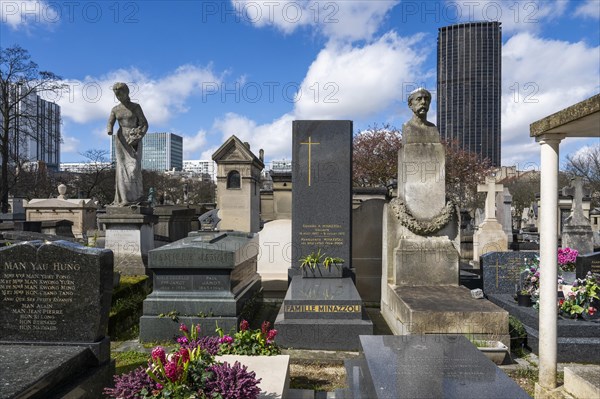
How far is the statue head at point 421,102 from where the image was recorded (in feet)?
24.7

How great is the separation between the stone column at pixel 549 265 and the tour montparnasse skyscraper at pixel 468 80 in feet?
108

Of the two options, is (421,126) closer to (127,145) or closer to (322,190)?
(322,190)

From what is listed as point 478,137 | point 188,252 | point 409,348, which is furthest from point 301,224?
point 478,137

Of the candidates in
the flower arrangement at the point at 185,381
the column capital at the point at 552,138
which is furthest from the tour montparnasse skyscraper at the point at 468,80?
the flower arrangement at the point at 185,381

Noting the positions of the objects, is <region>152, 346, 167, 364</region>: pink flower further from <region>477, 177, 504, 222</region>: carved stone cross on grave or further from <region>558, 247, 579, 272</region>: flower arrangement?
<region>477, 177, 504, 222</region>: carved stone cross on grave

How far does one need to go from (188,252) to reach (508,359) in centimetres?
477

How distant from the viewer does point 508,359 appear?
525 centimetres

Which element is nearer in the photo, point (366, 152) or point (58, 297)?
point (58, 297)

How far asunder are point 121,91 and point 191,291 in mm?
5217

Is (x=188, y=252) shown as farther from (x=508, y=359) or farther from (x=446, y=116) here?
(x=446, y=116)

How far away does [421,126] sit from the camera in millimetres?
7582

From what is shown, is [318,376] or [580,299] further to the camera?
[580,299]

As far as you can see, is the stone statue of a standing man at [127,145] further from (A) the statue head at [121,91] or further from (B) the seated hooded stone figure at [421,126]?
(B) the seated hooded stone figure at [421,126]

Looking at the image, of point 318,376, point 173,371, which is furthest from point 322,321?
point 173,371
